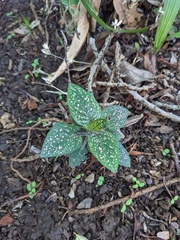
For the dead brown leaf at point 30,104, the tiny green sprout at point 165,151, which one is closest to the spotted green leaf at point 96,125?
the tiny green sprout at point 165,151

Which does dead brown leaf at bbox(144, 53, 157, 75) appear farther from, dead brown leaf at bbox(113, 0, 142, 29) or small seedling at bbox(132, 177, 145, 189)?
small seedling at bbox(132, 177, 145, 189)

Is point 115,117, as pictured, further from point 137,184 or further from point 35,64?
point 35,64

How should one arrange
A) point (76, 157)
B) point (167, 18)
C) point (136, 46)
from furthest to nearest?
1. point (136, 46)
2. point (167, 18)
3. point (76, 157)

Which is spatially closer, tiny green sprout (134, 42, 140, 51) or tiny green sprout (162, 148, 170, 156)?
tiny green sprout (162, 148, 170, 156)

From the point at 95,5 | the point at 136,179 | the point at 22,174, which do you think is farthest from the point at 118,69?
the point at 22,174

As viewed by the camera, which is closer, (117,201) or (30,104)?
(117,201)

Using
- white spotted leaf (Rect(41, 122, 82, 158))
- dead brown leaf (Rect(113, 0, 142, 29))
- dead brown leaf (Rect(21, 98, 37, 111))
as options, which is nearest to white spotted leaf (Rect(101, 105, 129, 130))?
white spotted leaf (Rect(41, 122, 82, 158))

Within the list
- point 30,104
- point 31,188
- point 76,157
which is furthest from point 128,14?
point 31,188

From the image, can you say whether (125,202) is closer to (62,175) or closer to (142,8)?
(62,175)

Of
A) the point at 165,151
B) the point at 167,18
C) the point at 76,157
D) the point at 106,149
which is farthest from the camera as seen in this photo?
the point at 167,18
